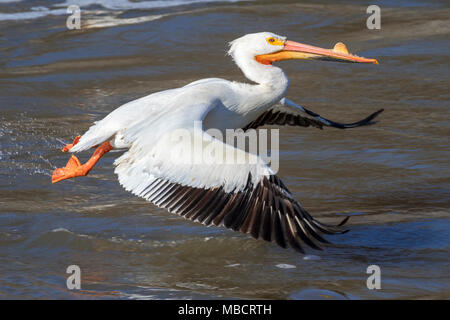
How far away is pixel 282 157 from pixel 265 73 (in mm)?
1438

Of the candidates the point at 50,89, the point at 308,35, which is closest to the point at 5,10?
the point at 50,89

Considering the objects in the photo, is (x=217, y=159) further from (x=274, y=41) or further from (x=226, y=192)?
(x=274, y=41)

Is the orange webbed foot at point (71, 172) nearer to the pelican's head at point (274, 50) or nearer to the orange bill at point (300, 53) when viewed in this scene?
the pelican's head at point (274, 50)

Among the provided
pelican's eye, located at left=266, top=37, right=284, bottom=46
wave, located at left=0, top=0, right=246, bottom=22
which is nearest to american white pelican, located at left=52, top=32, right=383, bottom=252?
pelican's eye, located at left=266, top=37, right=284, bottom=46

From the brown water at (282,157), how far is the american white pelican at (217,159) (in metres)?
0.38

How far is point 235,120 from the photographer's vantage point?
5613 millimetres

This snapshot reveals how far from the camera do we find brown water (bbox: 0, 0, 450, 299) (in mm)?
4789

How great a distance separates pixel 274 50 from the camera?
563 cm

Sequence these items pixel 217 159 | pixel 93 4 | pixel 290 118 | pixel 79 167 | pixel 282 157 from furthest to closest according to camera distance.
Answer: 1. pixel 93 4
2. pixel 282 157
3. pixel 290 118
4. pixel 79 167
5. pixel 217 159

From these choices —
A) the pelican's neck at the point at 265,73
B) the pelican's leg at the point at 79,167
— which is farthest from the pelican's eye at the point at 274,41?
the pelican's leg at the point at 79,167

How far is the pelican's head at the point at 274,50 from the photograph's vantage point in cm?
560

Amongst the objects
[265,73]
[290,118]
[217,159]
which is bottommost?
[217,159]

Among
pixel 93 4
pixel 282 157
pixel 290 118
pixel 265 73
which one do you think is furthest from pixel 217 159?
pixel 93 4

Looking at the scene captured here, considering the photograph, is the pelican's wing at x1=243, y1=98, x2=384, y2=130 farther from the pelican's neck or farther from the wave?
the wave
